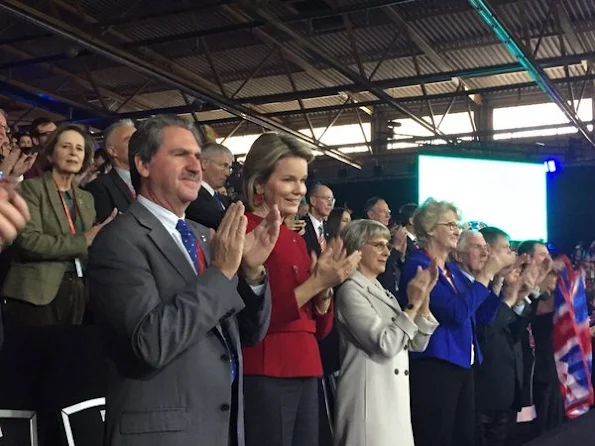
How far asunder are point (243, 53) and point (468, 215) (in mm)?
5287

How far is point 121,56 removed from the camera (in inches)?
305

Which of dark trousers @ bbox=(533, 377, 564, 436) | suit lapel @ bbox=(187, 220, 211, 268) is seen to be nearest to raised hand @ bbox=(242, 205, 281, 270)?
suit lapel @ bbox=(187, 220, 211, 268)

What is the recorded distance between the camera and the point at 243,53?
33.7 feet

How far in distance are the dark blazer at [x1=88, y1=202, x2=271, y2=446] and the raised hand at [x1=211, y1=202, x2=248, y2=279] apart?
0.08 ft

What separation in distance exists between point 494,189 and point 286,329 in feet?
14.8

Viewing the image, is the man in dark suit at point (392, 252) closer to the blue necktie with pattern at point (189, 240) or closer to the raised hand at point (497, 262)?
the raised hand at point (497, 262)

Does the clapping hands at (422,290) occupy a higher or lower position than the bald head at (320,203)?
lower

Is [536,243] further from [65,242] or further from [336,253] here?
[65,242]

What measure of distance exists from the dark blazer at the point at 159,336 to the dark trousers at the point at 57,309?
1226mm

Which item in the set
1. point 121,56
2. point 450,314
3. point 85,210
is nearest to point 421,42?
point 121,56

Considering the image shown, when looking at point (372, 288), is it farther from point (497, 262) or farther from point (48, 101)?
point (48, 101)

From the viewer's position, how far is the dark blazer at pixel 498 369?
366cm

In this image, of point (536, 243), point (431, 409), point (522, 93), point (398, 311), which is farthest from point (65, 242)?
point (522, 93)

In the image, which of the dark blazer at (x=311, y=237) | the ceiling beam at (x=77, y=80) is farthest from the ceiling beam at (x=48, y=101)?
the dark blazer at (x=311, y=237)
